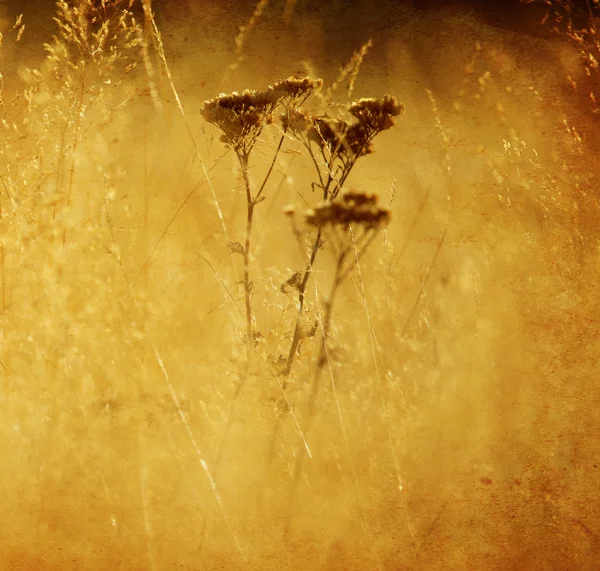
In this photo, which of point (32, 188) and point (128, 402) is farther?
point (32, 188)

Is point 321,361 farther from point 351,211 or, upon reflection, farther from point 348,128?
point 348,128

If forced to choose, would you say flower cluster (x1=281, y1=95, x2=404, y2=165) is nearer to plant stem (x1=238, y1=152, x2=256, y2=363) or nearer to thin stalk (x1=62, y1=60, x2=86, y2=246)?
plant stem (x1=238, y1=152, x2=256, y2=363)

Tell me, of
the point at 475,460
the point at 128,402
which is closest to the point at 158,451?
the point at 128,402

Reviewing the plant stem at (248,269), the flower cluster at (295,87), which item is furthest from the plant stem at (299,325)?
the flower cluster at (295,87)

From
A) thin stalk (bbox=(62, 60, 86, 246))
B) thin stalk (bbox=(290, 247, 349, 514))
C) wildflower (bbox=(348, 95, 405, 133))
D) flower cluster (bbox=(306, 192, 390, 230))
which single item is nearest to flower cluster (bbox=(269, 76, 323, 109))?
wildflower (bbox=(348, 95, 405, 133))

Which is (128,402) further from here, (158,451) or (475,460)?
(475,460)

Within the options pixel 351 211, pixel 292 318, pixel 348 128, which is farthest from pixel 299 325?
pixel 348 128

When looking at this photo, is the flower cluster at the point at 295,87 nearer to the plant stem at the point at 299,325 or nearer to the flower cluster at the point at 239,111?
the flower cluster at the point at 239,111
